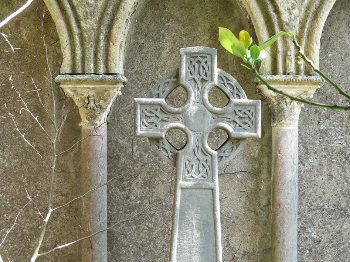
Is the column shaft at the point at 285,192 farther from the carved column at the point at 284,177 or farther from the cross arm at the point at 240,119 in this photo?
the cross arm at the point at 240,119

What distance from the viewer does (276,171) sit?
5.21 m

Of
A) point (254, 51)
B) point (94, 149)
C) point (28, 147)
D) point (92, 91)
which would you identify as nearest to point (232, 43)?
point (254, 51)

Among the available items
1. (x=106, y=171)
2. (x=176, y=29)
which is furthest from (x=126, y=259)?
(x=176, y=29)

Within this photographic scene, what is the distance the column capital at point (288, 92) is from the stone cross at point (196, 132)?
995 millimetres

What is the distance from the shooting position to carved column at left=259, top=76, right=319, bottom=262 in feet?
16.8

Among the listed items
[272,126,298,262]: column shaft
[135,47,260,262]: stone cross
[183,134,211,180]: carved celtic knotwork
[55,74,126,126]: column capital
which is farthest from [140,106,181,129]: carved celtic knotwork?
[272,126,298,262]: column shaft

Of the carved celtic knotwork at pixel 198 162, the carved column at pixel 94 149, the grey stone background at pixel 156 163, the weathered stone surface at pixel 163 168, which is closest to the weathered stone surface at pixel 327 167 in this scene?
the grey stone background at pixel 156 163

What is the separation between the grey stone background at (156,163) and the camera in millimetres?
5457

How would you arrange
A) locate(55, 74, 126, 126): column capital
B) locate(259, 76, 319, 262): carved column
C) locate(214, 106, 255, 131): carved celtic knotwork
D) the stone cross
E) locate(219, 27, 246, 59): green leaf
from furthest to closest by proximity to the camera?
locate(259, 76, 319, 262): carved column → locate(55, 74, 126, 126): column capital → locate(214, 106, 255, 131): carved celtic knotwork → the stone cross → locate(219, 27, 246, 59): green leaf

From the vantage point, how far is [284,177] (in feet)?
17.0

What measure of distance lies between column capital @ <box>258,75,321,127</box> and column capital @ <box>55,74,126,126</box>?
107 cm

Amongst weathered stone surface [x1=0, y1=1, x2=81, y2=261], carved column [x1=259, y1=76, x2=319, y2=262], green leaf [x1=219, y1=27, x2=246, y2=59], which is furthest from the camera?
weathered stone surface [x1=0, y1=1, x2=81, y2=261]

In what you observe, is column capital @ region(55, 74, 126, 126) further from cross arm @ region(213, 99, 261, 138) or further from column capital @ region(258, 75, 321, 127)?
cross arm @ region(213, 99, 261, 138)

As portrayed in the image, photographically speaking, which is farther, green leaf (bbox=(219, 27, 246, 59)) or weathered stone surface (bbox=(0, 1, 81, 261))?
weathered stone surface (bbox=(0, 1, 81, 261))
